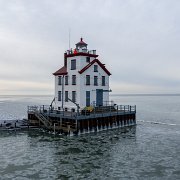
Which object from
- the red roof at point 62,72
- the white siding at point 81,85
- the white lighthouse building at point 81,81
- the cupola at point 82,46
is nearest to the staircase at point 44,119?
the white lighthouse building at point 81,81

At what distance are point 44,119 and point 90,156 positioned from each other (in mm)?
15321

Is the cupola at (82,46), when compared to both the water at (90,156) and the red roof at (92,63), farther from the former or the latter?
the water at (90,156)

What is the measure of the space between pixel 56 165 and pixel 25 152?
561 centimetres

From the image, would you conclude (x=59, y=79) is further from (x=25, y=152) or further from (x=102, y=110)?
(x=25, y=152)

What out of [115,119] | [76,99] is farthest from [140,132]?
[76,99]

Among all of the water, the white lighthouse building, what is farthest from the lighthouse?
the water

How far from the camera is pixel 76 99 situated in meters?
41.3

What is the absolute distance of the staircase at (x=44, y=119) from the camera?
38397mm

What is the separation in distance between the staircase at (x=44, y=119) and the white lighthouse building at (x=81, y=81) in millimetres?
3758

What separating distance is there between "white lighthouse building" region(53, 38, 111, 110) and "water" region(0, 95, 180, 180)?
716cm

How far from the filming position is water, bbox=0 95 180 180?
20.6m

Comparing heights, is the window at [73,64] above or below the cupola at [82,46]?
below

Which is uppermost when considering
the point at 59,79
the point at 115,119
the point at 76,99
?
the point at 59,79

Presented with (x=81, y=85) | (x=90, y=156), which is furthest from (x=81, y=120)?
(x=90, y=156)
